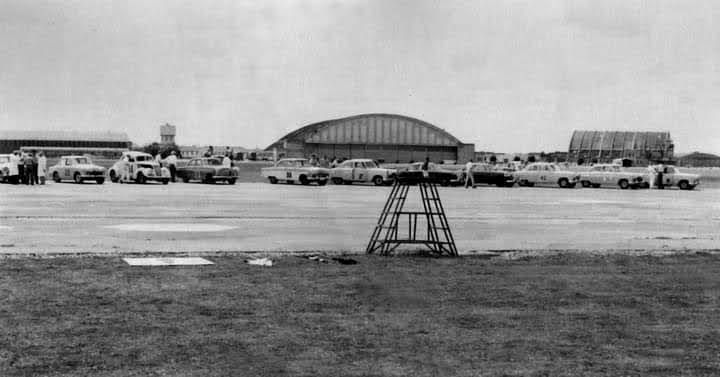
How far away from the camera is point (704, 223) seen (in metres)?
21.3

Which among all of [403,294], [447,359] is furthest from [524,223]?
[447,359]

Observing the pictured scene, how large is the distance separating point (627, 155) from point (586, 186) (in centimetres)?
9196

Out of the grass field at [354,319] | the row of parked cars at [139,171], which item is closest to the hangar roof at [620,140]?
the row of parked cars at [139,171]

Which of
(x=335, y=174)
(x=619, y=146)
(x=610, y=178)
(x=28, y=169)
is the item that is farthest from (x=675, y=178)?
(x=619, y=146)

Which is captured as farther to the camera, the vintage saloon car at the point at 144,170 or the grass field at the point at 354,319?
the vintage saloon car at the point at 144,170

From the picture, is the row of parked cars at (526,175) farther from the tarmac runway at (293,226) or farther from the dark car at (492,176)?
the tarmac runway at (293,226)

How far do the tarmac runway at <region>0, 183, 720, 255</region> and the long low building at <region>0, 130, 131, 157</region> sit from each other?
106148mm

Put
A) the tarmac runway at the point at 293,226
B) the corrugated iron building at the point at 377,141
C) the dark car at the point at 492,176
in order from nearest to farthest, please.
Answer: the tarmac runway at the point at 293,226 → the dark car at the point at 492,176 → the corrugated iron building at the point at 377,141

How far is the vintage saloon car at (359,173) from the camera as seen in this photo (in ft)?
159

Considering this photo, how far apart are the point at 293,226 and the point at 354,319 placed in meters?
10.7

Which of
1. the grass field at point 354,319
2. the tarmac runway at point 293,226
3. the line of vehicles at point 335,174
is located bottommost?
the tarmac runway at point 293,226

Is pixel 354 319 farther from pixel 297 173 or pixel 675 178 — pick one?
pixel 675 178

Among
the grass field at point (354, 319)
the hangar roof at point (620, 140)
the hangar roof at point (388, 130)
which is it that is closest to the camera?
the grass field at point (354, 319)

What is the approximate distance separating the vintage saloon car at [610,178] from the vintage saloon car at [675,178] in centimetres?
162
